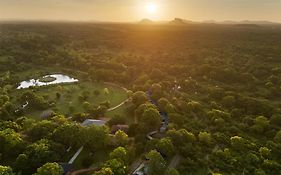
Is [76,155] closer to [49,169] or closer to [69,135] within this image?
[69,135]

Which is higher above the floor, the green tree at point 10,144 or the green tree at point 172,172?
the green tree at point 10,144

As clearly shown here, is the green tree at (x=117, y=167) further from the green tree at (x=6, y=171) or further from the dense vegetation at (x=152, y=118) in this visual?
the green tree at (x=6, y=171)

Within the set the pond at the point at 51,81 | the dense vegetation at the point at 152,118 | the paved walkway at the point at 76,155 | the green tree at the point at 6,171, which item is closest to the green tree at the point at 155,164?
the dense vegetation at the point at 152,118

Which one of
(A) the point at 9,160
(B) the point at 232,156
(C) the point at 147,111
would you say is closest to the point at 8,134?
(A) the point at 9,160

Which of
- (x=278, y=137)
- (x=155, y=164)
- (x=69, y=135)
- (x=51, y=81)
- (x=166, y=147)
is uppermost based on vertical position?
(x=69, y=135)

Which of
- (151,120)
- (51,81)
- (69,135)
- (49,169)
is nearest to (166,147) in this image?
(151,120)
